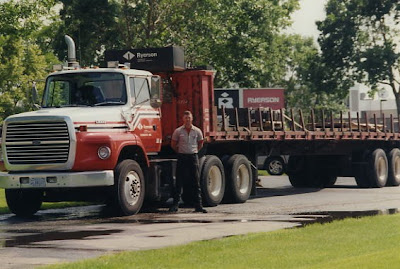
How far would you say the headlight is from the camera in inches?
774

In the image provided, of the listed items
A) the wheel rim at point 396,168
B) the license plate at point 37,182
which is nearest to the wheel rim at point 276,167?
the wheel rim at point 396,168

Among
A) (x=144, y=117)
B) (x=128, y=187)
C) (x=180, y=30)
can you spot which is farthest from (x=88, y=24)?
(x=128, y=187)

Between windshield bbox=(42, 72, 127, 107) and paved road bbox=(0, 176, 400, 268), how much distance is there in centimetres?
217

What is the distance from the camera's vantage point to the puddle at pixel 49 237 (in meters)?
15.1

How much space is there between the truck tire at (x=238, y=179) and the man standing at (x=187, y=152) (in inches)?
102

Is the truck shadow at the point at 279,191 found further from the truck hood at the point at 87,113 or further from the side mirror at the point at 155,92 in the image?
the truck hood at the point at 87,113

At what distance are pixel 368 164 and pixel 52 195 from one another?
1311cm

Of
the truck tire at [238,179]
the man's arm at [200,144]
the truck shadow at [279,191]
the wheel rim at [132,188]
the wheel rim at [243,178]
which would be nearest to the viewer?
the wheel rim at [132,188]

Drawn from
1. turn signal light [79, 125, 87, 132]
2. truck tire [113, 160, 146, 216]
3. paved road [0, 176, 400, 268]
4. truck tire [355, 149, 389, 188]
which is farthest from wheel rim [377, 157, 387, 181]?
turn signal light [79, 125, 87, 132]

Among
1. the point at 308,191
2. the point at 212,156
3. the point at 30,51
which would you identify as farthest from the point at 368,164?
the point at 30,51

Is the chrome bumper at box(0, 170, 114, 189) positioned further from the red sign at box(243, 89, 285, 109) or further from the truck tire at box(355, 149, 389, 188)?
the red sign at box(243, 89, 285, 109)

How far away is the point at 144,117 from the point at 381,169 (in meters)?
12.5

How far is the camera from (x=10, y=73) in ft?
201

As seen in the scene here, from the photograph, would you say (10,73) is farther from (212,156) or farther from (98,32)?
(212,156)
